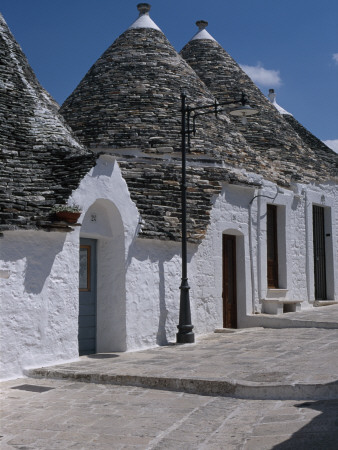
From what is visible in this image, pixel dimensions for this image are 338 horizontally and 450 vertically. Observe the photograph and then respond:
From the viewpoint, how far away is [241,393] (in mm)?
6902

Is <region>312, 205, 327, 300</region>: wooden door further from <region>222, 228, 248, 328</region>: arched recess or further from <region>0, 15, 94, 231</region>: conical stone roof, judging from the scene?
<region>0, 15, 94, 231</region>: conical stone roof

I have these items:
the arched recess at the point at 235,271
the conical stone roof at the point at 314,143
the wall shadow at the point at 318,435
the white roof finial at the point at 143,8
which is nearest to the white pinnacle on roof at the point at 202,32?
the white roof finial at the point at 143,8

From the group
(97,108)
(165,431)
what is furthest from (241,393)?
(97,108)

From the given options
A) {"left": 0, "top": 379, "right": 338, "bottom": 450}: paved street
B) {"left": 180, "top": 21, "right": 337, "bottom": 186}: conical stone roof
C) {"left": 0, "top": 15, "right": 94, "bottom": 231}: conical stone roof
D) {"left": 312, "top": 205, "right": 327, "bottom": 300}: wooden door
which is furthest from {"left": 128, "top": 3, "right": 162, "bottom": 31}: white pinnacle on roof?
{"left": 0, "top": 379, "right": 338, "bottom": 450}: paved street

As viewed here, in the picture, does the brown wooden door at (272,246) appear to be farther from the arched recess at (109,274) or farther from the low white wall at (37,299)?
the low white wall at (37,299)

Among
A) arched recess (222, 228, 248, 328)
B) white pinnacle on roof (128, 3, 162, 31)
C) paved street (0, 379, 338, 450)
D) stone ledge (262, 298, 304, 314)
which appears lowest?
paved street (0, 379, 338, 450)

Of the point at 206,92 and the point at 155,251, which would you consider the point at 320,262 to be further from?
the point at 155,251

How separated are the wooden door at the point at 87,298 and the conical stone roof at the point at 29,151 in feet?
4.45

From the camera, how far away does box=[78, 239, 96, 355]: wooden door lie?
34.1 ft

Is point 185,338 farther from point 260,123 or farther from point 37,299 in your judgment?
point 260,123

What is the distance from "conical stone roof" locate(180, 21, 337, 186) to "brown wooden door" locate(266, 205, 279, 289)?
0.90m

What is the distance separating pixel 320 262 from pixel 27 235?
11.2 meters

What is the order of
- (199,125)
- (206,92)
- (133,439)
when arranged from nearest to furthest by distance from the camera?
(133,439) < (199,125) < (206,92)

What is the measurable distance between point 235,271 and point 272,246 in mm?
2006
